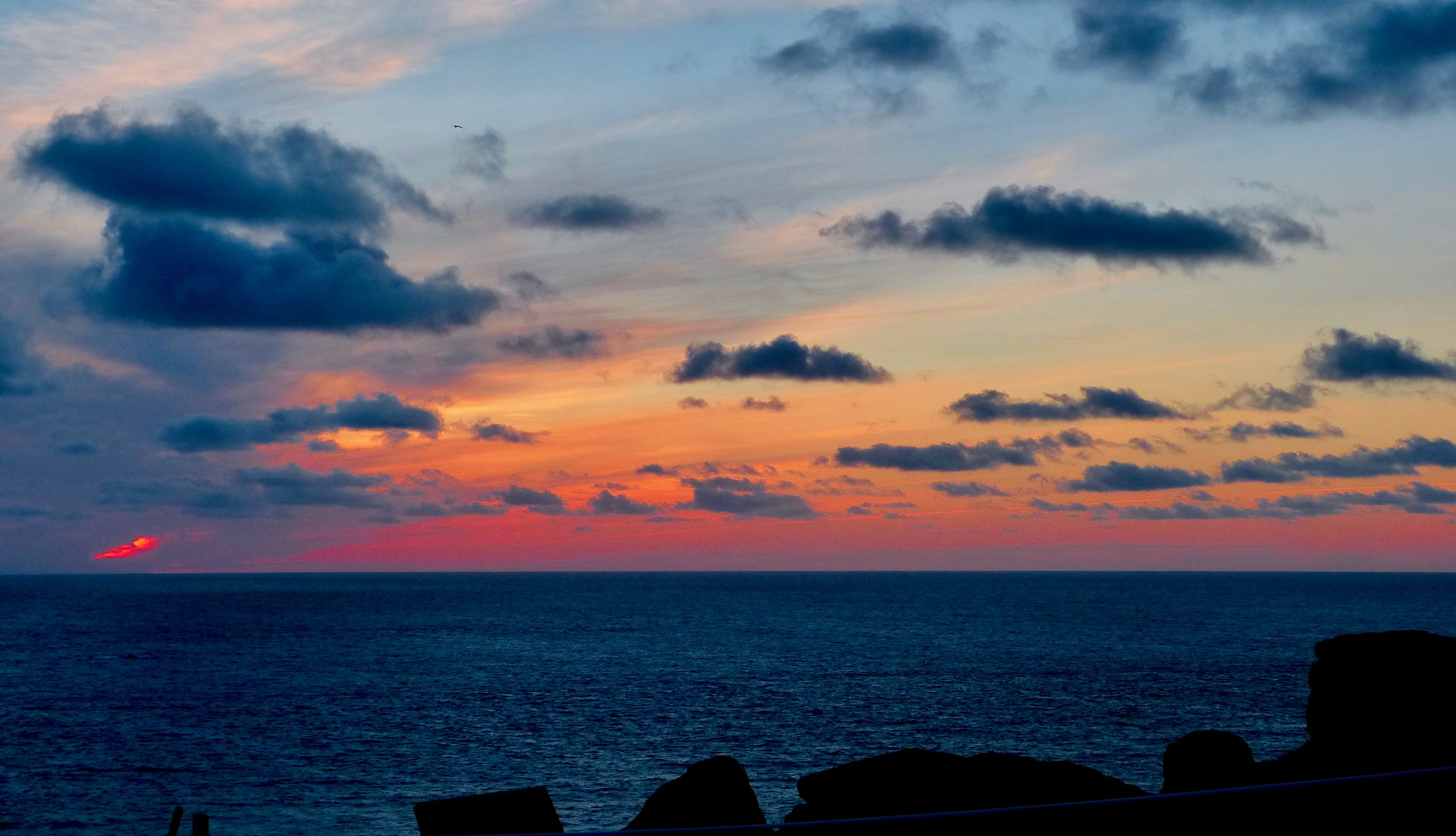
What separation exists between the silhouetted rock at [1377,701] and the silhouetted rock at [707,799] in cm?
948

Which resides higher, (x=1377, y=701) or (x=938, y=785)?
(x=1377, y=701)

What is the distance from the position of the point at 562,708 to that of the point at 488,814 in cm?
5188

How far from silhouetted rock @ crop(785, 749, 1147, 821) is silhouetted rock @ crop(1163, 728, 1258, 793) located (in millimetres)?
1410

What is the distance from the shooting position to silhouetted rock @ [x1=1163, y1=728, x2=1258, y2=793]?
2109 cm

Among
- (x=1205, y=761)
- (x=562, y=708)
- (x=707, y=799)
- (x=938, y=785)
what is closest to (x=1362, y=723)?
(x=1205, y=761)

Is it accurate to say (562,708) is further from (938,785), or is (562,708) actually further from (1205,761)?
(1205,761)

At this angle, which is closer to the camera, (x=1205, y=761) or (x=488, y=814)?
(x=488, y=814)

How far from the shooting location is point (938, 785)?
2041 centimetres

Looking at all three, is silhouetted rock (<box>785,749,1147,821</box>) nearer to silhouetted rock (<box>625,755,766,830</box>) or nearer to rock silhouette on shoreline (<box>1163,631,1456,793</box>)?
silhouetted rock (<box>625,755,766,830</box>)

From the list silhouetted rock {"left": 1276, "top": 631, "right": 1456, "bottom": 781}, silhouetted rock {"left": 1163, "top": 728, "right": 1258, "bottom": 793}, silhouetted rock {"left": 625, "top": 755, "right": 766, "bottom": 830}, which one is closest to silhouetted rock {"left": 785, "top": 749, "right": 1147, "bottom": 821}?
silhouetted rock {"left": 625, "top": 755, "right": 766, "bottom": 830}

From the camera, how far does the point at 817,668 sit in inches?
3253

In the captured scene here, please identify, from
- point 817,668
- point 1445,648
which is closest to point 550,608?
point 817,668

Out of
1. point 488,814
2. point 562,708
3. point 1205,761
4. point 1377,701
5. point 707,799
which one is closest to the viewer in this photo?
point 488,814

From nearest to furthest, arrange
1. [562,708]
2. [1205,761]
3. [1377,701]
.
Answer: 1. [1205,761]
2. [1377,701]
3. [562,708]
